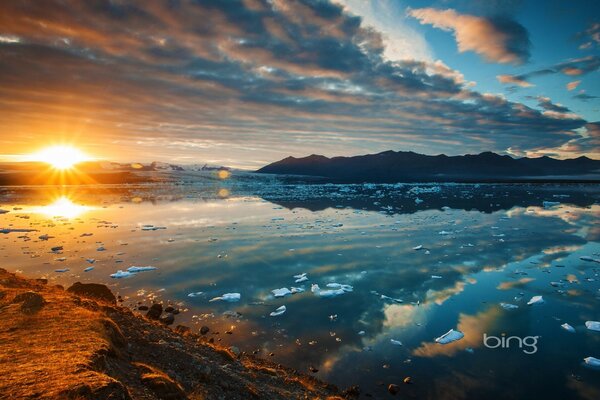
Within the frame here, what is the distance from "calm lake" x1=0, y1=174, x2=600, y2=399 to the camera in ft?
22.0

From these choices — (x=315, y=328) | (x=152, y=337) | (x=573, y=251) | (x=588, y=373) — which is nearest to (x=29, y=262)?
(x=152, y=337)

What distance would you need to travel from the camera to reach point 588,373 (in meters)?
6.57

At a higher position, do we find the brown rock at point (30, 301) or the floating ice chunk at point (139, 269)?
the brown rock at point (30, 301)

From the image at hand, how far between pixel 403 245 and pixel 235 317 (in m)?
11.1

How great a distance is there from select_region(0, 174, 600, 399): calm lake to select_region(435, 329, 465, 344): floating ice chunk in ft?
0.51

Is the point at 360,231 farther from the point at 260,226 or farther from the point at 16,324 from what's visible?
the point at 16,324

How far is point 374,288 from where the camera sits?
36.4 ft

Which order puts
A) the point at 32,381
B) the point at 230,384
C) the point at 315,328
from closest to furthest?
1. the point at 32,381
2. the point at 230,384
3. the point at 315,328

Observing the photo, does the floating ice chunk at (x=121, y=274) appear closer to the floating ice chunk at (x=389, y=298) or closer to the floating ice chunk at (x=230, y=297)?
the floating ice chunk at (x=230, y=297)

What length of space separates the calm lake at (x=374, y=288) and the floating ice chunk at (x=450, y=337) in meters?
0.15

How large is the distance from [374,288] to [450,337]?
3493 millimetres

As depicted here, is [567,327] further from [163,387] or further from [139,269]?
[139,269]

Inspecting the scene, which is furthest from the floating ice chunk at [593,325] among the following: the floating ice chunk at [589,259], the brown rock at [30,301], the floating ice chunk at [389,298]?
the brown rock at [30,301]

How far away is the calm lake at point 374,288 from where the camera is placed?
22.0ft
